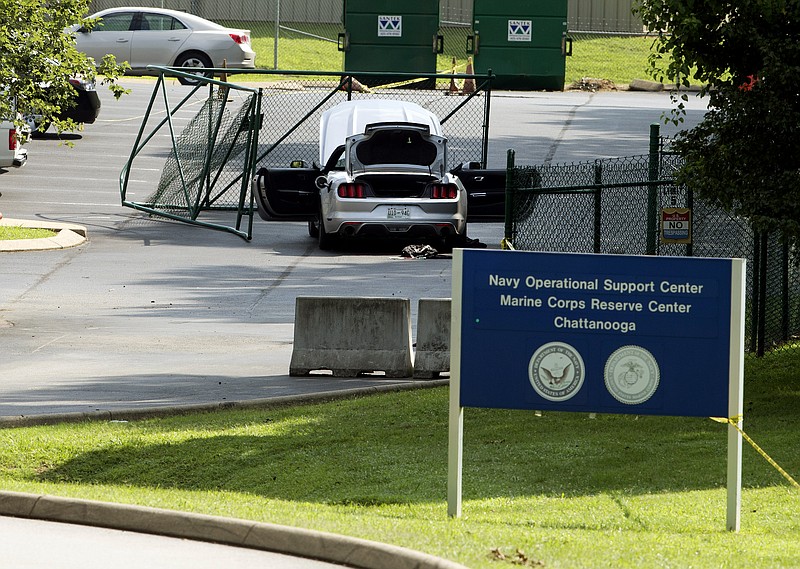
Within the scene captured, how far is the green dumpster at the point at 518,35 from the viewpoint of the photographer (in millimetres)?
33312

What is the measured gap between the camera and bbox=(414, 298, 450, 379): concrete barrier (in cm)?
1272

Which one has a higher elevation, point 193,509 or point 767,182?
point 767,182

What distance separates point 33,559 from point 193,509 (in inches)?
40.6

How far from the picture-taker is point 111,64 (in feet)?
60.8

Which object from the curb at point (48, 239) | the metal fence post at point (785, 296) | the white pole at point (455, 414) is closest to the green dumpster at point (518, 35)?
the curb at point (48, 239)

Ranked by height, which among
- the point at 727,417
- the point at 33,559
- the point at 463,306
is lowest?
the point at 33,559

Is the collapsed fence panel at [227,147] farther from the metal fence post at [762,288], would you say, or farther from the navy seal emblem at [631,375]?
the navy seal emblem at [631,375]

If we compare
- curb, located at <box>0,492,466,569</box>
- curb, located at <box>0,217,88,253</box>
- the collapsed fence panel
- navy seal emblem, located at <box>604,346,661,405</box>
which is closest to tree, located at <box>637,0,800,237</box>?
navy seal emblem, located at <box>604,346,661,405</box>

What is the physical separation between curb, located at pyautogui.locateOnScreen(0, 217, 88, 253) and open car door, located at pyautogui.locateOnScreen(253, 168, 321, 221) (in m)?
2.85

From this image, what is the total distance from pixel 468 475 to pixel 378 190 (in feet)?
37.4

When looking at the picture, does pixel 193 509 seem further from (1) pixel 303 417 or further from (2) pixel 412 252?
(2) pixel 412 252

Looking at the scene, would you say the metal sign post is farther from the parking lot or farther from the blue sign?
the parking lot

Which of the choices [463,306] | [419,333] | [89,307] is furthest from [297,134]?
[463,306]

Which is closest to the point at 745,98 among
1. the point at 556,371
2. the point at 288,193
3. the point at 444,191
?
the point at 556,371
